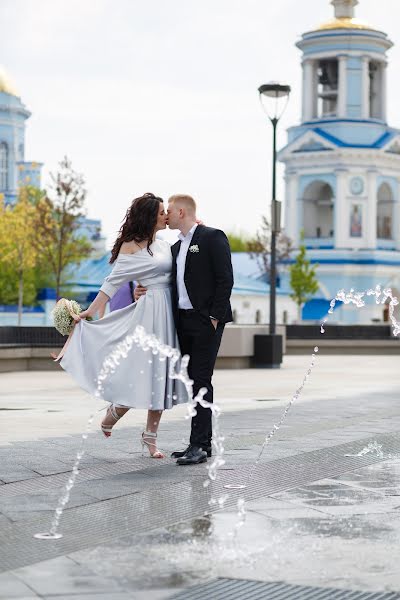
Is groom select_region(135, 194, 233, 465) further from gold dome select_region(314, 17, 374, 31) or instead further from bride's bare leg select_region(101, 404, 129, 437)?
gold dome select_region(314, 17, 374, 31)

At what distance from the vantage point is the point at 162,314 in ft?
28.0

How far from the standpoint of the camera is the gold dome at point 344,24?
77.6 m

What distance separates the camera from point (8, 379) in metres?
19.0

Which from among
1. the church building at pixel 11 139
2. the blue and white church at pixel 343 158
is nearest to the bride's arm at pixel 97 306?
the blue and white church at pixel 343 158

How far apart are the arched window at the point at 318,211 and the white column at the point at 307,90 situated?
4443mm

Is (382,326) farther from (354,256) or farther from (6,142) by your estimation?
(6,142)

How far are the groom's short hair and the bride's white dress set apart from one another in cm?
36

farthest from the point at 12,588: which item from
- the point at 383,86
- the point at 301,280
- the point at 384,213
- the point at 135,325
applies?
Result: the point at 384,213

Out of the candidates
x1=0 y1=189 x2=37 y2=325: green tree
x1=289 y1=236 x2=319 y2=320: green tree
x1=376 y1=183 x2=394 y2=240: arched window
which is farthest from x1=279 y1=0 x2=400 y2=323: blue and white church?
x1=0 y1=189 x2=37 y2=325: green tree

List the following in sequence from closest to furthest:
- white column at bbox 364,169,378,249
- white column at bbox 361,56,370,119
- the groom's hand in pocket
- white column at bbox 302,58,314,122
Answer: the groom's hand in pocket < white column at bbox 302,58,314,122 < white column at bbox 361,56,370,119 < white column at bbox 364,169,378,249

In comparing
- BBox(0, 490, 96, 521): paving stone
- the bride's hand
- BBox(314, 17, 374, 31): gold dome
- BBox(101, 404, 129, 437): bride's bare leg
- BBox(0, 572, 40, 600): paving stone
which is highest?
BBox(314, 17, 374, 31): gold dome

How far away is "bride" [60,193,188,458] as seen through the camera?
8398mm

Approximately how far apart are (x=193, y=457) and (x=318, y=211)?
73474 mm

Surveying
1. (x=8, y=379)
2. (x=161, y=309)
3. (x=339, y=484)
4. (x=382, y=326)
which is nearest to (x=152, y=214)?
(x=161, y=309)
